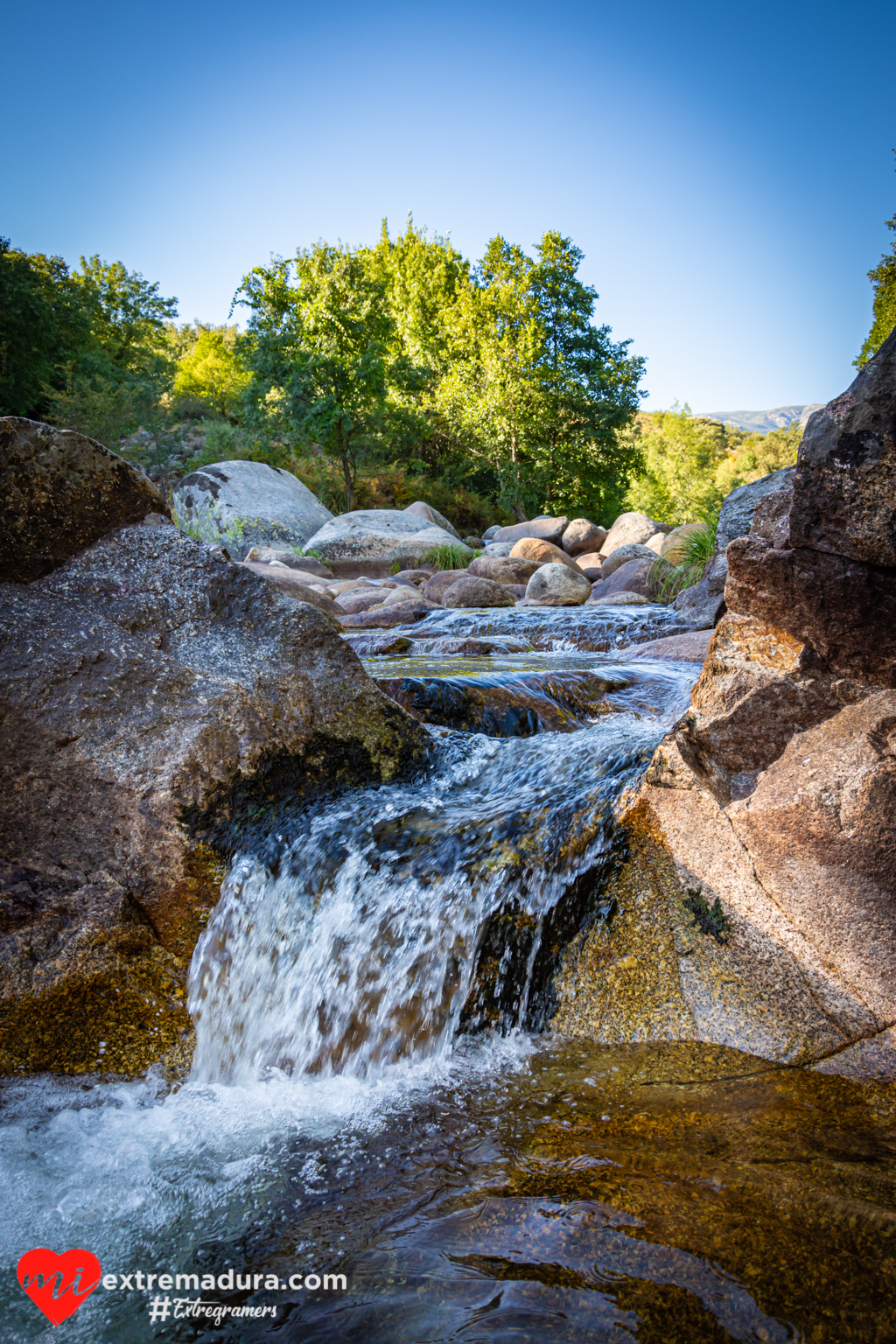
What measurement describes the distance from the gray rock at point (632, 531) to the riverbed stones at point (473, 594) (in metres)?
6.58

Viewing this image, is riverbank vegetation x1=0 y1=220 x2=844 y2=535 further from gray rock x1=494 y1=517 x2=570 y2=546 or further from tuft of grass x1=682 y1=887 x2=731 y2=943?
tuft of grass x1=682 y1=887 x2=731 y2=943

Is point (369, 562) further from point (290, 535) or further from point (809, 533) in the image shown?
point (809, 533)

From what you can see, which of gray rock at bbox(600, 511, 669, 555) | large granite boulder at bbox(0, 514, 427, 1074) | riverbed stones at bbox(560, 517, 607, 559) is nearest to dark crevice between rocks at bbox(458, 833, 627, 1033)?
large granite boulder at bbox(0, 514, 427, 1074)

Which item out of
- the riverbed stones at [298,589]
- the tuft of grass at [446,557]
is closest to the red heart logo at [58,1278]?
the riverbed stones at [298,589]

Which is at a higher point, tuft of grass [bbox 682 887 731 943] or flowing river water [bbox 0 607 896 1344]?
tuft of grass [bbox 682 887 731 943]

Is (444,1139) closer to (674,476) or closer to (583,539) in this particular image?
(583,539)

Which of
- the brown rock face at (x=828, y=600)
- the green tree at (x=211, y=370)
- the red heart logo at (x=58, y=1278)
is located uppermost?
the green tree at (x=211, y=370)

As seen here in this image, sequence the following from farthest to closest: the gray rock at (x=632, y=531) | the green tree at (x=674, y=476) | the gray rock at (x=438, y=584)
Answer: the green tree at (x=674, y=476) < the gray rock at (x=632, y=531) < the gray rock at (x=438, y=584)

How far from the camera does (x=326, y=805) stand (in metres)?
3.17

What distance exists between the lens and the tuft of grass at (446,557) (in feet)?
59.6

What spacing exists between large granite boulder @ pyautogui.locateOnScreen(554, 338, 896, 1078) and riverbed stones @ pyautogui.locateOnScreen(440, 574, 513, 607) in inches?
374

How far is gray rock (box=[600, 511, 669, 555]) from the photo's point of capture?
726 inches

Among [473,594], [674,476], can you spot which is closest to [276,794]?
[473,594]

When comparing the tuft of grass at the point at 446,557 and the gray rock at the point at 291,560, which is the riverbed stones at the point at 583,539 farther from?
the gray rock at the point at 291,560
